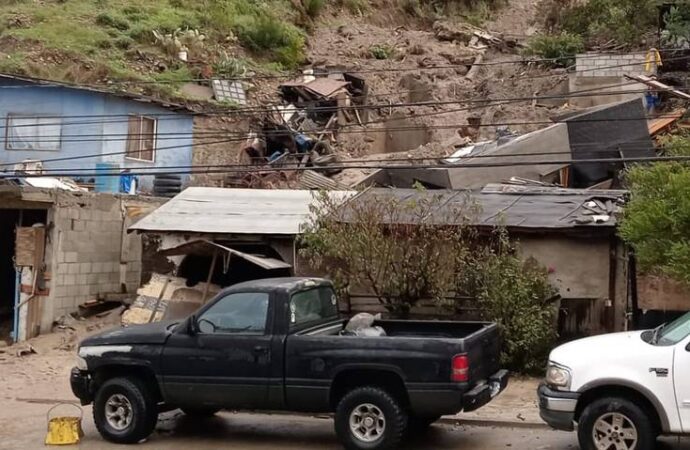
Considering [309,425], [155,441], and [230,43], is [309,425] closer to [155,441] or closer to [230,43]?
[155,441]

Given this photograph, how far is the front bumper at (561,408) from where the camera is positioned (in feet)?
28.6

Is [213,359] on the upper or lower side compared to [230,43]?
lower

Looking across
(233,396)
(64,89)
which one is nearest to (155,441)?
(233,396)

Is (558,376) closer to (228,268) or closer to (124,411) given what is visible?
(124,411)

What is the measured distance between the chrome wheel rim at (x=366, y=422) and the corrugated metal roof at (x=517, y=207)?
6.04 meters

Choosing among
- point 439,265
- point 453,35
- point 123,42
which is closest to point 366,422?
point 439,265

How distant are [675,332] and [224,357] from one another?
15.8ft

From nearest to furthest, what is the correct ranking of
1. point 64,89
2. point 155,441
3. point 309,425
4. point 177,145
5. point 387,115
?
point 155,441
point 309,425
point 64,89
point 177,145
point 387,115

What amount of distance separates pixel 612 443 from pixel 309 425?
168 inches

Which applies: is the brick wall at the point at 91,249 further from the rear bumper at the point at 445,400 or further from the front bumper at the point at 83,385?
the rear bumper at the point at 445,400

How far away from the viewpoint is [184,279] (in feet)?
61.0

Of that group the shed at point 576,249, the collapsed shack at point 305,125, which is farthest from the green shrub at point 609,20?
the shed at point 576,249

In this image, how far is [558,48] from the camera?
34.5m

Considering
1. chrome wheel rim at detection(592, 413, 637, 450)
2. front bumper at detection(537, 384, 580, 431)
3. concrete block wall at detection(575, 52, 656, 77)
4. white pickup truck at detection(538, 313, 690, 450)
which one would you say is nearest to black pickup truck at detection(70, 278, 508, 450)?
front bumper at detection(537, 384, 580, 431)
